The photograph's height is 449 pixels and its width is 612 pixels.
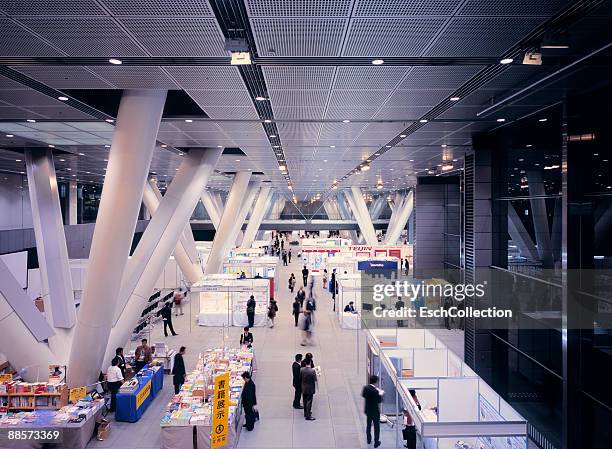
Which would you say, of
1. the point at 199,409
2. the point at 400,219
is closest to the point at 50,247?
the point at 199,409

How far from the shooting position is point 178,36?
16.7 ft

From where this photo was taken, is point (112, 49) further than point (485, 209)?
No

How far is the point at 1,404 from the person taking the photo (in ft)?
31.6

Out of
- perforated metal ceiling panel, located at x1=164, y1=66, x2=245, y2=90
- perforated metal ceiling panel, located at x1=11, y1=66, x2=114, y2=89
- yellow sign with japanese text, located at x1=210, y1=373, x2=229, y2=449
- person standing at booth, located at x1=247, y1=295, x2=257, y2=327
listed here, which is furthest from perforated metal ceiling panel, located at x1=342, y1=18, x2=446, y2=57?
person standing at booth, located at x1=247, y1=295, x2=257, y2=327

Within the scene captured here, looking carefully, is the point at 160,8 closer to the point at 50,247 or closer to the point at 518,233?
the point at 50,247

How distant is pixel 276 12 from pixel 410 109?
4859 mm

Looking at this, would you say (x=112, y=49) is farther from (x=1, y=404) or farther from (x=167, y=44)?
(x=1, y=404)

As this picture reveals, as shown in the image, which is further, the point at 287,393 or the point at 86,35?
the point at 287,393

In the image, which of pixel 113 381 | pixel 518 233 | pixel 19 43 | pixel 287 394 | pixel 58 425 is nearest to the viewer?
pixel 19 43

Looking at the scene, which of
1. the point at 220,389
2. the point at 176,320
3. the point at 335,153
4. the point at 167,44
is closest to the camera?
the point at 167,44

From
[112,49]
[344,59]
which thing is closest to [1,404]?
[112,49]

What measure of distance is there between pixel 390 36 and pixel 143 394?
28.1 ft

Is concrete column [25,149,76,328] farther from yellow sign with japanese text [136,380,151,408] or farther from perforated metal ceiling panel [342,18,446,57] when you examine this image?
perforated metal ceiling panel [342,18,446,57]

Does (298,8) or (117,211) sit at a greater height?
(298,8)
